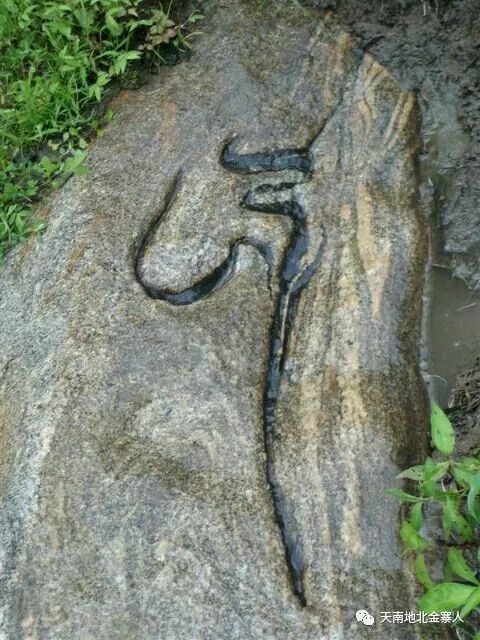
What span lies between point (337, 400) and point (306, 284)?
1.86 ft

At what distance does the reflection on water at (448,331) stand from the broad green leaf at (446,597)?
117cm

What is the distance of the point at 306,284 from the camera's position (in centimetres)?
350

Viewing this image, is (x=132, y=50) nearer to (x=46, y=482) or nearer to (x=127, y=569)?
(x=46, y=482)

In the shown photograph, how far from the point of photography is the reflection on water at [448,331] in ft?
11.6

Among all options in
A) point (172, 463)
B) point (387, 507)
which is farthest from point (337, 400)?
point (172, 463)

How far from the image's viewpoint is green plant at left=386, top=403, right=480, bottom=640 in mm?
2420

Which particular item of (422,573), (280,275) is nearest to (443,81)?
(280,275)

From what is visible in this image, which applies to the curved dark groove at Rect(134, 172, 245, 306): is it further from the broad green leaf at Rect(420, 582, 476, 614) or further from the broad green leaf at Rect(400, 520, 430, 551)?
the broad green leaf at Rect(420, 582, 476, 614)

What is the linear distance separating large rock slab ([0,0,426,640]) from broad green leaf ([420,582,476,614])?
0.43 m

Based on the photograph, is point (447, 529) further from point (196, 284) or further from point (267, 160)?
point (267, 160)

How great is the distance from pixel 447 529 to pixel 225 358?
1.05 meters

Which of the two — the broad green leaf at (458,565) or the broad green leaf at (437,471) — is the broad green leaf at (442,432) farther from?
the broad green leaf at (458,565)

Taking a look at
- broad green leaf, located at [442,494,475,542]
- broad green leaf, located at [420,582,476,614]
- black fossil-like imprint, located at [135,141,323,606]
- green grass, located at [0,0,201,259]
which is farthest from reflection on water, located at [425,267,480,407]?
green grass, located at [0,0,201,259]

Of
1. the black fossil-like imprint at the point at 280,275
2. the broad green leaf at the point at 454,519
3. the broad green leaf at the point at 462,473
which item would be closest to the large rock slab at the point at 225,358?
the black fossil-like imprint at the point at 280,275
